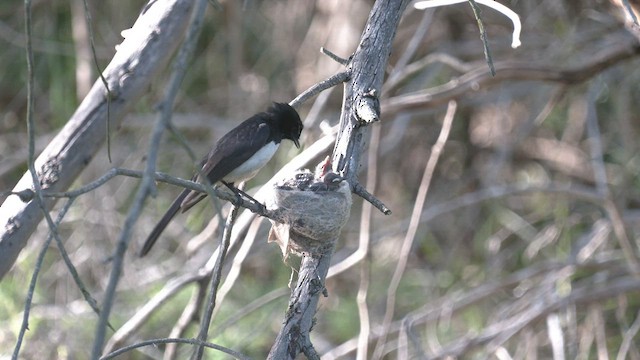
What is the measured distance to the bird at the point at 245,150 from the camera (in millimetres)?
4531

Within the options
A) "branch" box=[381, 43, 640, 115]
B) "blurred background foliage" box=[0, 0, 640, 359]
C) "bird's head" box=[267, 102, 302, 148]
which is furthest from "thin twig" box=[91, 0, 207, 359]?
"blurred background foliage" box=[0, 0, 640, 359]

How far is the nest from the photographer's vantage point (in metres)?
3.10

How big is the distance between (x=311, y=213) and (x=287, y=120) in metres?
1.59

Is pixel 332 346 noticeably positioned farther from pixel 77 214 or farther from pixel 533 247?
pixel 77 214

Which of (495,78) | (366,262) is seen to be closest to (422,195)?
(366,262)

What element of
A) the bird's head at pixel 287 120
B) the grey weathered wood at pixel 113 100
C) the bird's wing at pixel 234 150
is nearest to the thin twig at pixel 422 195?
the bird's head at pixel 287 120

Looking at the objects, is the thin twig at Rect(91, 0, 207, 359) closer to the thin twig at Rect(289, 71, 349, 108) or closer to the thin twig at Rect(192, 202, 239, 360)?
the thin twig at Rect(192, 202, 239, 360)

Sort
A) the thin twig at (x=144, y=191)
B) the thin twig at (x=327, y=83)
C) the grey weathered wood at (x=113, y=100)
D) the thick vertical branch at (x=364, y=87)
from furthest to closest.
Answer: the grey weathered wood at (x=113, y=100)
the thin twig at (x=327, y=83)
the thick vertical branch at (x=364, y=87)
the thin twig at (x=144, y=191)

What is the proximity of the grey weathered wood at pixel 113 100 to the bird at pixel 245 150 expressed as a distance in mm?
912

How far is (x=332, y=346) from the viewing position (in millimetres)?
7227

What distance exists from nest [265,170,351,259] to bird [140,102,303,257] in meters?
0.84

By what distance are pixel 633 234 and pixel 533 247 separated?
0.86 metres

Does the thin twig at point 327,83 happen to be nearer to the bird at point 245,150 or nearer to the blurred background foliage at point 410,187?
the bird at point 245,150

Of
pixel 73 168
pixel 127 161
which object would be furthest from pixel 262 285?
pixel 73 168
